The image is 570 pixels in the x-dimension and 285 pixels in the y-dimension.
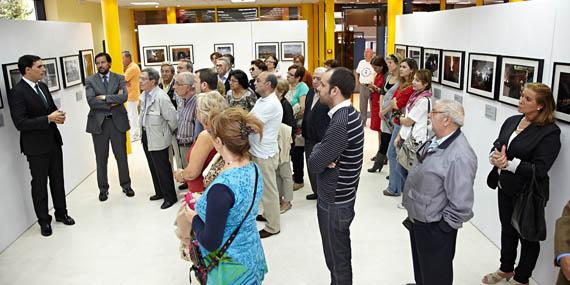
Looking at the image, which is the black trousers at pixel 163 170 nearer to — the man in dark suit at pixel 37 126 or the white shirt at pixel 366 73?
the man in dark suit at pixel 37 126

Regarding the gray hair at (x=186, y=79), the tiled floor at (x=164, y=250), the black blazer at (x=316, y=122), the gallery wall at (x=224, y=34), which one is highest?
the gallery wall at (x=224, y=34)

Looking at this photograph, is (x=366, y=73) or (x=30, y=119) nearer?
(x=30, y=119)

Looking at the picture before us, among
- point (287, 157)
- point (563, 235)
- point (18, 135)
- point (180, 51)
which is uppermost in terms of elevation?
point (180, 51)

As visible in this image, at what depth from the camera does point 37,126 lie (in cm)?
474

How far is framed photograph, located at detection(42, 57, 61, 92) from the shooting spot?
5.93 metres

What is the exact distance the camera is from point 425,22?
655cm

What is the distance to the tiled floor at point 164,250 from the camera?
4.15 m

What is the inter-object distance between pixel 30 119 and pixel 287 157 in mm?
2841

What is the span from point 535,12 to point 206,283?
3.54m

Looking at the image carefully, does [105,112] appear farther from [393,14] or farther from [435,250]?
[393,14]

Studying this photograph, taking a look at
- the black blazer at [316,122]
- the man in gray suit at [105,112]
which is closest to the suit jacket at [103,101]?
the man in gray suit at [105,112]

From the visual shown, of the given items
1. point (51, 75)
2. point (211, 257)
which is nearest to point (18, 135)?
point (51, 75)

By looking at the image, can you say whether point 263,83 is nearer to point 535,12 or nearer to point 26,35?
Result: point 535,12

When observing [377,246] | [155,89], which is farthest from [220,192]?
[155,89]
